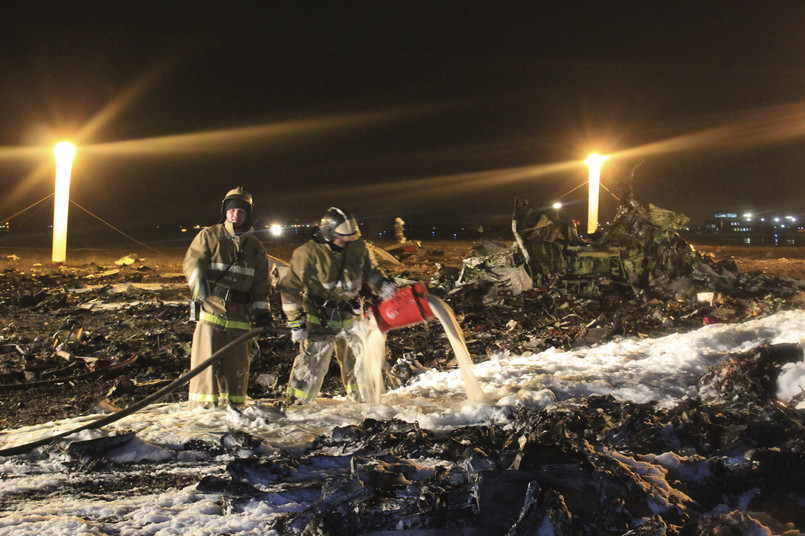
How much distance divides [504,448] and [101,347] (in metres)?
6.63

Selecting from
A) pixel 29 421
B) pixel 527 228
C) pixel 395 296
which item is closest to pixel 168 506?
pixel 395 296

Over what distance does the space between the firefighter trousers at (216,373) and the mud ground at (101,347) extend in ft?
2.94

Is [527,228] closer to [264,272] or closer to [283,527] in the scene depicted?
[264,272]

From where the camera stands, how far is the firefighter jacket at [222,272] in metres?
4.71

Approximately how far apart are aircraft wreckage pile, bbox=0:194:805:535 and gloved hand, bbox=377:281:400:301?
1337 mm

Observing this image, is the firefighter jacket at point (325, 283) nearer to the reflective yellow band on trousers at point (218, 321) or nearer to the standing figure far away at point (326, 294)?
the standing figure far away at point (326, 294)

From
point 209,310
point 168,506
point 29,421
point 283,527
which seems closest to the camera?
point 283,527

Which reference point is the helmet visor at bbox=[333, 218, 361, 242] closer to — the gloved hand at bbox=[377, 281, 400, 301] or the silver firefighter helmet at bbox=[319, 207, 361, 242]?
the silver firefighter helmet at bbox=[319, 207, 361, 242]

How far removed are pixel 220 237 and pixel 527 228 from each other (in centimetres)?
772

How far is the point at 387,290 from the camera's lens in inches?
197

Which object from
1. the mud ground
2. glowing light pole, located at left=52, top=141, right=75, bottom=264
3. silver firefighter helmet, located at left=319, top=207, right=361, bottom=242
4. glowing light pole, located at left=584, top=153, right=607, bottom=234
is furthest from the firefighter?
glowing light pole, located at left=584, top=153, right=607, bottom=234

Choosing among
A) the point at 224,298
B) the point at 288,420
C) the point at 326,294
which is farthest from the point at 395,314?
the point at 224,298

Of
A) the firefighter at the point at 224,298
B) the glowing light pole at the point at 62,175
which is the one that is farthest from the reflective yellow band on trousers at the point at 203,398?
the glowing light pole at the point at 62,175

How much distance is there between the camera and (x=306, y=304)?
16.5 ft
